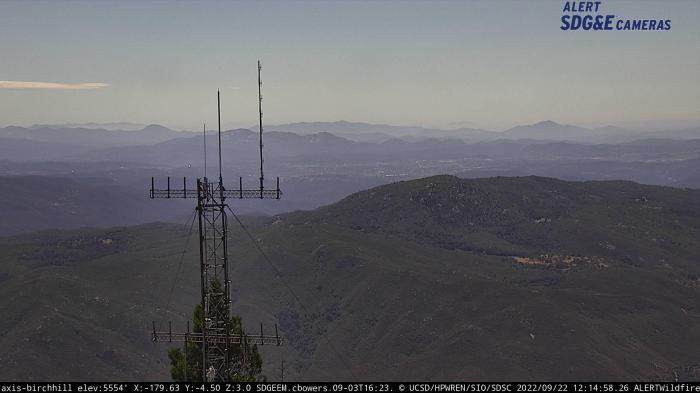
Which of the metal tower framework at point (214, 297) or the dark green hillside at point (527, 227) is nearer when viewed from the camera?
the metal tower framework at point (214, 297)

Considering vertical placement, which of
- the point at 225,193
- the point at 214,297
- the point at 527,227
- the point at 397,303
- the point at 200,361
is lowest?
the point at 397,303

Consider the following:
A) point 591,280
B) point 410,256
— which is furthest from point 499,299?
point 410,256

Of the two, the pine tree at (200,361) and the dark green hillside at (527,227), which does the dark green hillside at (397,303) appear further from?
the pine tree at (200,361)

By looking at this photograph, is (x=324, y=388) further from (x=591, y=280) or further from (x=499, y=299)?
(x=591, y=280)

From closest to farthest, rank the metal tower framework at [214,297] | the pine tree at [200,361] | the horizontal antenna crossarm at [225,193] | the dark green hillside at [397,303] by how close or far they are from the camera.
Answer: the metal tower framework at [214,297] → the horizontal antenna crossarm at [225,193] → the pine tree at [200,361] → the dark green hillside at [397,303]

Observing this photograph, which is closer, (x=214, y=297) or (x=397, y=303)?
(x=214, y=297)

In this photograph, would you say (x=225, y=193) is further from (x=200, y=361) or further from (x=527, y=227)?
(x=527, y=227)

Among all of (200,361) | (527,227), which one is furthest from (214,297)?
(527,227)

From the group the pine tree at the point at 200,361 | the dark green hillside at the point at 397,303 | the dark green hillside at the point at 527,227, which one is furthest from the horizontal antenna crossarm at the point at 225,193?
the dark green hillside at the point at 527,227

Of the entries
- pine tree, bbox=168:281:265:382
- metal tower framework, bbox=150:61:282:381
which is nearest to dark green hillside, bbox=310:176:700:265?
pine tree, bbox=168:281:265:382
